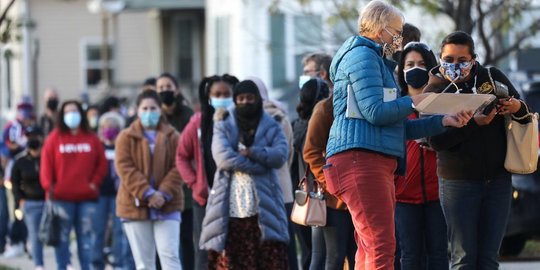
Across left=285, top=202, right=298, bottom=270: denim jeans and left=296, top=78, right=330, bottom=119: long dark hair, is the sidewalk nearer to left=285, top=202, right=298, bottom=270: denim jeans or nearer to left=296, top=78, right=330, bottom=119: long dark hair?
left=285, top=202, right=298, bottom=270: denim jeans

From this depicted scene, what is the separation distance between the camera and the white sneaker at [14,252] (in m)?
17.9

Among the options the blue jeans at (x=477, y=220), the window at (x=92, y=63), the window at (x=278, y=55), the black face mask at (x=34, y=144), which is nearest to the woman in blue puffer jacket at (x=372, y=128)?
the blue jeans at (x=477, y=220)

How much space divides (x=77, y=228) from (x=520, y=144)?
6.65 meters

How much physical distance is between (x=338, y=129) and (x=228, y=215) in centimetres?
308

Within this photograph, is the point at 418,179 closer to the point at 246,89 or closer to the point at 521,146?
the point at 521,146

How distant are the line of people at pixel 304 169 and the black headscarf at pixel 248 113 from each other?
0.04ft

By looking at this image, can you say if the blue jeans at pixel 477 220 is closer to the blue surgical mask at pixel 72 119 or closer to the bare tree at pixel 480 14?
the blue surgical mask at pixel 72 119

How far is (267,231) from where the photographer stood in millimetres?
10883

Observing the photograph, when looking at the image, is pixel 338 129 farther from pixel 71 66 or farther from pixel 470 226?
pixel 71 66

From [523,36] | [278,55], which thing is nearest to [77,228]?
[523,36]

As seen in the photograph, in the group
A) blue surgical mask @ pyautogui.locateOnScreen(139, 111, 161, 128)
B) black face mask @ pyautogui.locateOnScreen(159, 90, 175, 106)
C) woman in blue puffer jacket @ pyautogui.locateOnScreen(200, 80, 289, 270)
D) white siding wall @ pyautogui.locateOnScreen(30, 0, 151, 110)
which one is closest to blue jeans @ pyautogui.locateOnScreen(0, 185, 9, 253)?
black face mask @ pyautogui.locateOnScreen(159, 90, 175, 106)

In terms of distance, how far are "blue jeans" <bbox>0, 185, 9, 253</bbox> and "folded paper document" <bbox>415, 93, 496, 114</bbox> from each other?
1086 centimetres

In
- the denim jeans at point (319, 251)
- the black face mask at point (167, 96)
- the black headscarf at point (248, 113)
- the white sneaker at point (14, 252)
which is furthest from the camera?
the white sneaker at point (14, 252)

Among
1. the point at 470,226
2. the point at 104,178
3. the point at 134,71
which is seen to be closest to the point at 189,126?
the point at 104,178
